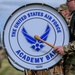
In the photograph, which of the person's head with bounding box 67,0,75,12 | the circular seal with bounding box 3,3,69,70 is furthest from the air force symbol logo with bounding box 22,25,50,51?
the person's head with bounding box 67,0,75,12

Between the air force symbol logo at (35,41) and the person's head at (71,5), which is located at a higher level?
the person's head at (71,5)

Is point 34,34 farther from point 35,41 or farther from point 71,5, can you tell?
point 71,5

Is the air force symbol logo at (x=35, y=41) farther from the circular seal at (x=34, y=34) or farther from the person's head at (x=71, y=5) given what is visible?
→ the person's head at (x=71, y=5)

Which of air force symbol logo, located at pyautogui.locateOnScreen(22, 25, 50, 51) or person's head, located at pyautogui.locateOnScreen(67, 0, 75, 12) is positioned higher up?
person's head, located at pyautogui.locateOnScreen(67, 0, 75, 12)

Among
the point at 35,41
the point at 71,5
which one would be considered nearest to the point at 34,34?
the point at 35,41

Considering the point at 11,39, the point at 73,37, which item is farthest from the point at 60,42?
the point at 11,39

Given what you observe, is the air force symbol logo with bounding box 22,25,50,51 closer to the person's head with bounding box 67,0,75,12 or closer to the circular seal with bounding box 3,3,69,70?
the circular seal with bounding box 3,3,69,70

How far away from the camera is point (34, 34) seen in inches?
202

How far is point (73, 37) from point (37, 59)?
388 millimetres

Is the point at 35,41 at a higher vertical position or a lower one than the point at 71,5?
lower

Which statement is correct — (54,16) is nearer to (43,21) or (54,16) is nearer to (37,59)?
(43,21)

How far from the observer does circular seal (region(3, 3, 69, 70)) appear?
514cm

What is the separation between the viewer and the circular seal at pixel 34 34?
5.14 metres

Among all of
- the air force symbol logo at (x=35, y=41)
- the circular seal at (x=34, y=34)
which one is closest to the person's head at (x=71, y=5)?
the circular seal at (x=34, y=34)
